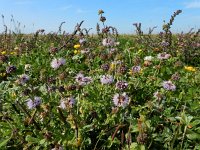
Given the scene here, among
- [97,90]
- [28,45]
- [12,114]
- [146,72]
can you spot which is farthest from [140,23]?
[12,114]

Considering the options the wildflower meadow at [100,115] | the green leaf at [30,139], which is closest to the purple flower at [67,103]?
the wildflower meadow at [100,115]

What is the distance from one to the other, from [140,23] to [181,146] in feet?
14.8

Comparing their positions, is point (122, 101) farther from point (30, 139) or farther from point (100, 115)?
point (30, 139)

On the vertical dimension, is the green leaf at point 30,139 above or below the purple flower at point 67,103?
below

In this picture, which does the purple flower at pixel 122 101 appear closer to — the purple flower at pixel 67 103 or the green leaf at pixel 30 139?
the purple flower at pixel 67 103

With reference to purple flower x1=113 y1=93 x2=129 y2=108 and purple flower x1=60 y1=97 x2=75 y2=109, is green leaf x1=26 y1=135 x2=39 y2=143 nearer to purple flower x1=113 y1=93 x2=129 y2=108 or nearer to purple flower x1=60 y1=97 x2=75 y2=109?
purple flower x1=60 y1=97 x2=75 y2=109

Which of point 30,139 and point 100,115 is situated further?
point 100,115

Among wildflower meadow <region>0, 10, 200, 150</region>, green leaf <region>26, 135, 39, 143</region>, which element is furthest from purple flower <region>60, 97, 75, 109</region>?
green leaf <region>26, 135, 39, 143</region>

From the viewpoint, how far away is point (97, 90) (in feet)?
13.3

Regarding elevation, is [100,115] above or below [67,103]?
below

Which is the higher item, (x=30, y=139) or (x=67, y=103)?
(x=67, y=103)

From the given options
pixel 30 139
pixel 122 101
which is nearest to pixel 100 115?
pixel 122 101

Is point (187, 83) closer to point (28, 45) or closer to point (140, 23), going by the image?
point (140, 23)

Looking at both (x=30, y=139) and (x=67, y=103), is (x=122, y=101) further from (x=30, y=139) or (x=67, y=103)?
(x=30, y=139)
